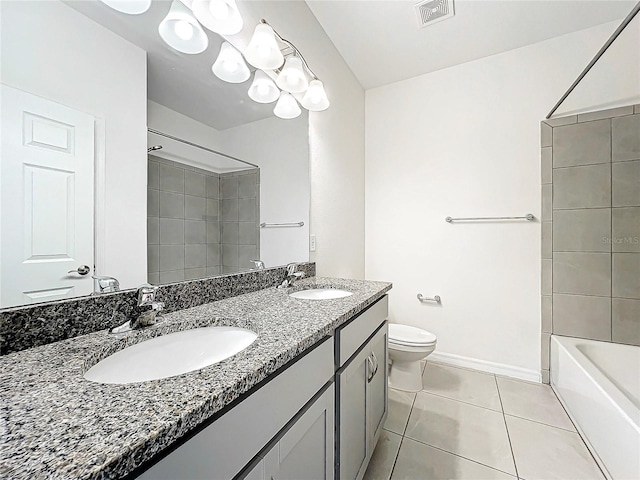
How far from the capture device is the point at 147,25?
0.90 metres

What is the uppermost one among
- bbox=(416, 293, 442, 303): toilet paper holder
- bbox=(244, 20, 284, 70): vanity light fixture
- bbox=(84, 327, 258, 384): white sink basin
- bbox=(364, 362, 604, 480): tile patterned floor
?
bbox=(244, 20, 284, 70): vanity light fixture

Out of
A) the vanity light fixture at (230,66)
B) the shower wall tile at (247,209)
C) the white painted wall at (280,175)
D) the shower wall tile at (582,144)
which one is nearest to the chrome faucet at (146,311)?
the shower wall tile at (247,209)

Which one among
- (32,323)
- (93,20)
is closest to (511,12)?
(93,20)

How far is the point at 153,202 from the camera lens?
928mm

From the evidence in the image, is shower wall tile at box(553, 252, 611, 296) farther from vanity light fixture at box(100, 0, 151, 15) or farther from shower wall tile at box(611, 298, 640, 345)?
vanity light fixture at box(100, 0, 151, 15)

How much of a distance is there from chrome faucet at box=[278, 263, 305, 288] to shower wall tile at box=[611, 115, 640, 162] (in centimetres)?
215

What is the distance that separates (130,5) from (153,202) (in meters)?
0.58

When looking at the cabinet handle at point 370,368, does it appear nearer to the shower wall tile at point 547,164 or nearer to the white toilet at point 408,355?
the white toilet at point 408,355

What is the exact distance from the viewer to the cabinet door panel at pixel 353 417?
3.16 ft

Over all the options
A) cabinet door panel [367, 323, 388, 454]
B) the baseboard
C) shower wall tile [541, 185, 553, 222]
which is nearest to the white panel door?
cabinet door panel [367, 323, 388, 454]

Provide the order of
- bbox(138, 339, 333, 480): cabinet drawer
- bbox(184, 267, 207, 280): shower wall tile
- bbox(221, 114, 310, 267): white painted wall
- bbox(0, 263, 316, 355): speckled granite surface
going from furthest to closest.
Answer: bbox(221, 114, 310, 267): white painted wall < bbox(184, 267, 207, 280): shower wall tile < bbox(0, 263, 316, 355): speckled granite surface < bbox(138, 339, 333, 480): cabinet drawer

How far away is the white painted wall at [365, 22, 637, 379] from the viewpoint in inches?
81.4

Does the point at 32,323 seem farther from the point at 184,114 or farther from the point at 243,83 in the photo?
the point at 243,83

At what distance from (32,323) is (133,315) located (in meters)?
0.22
